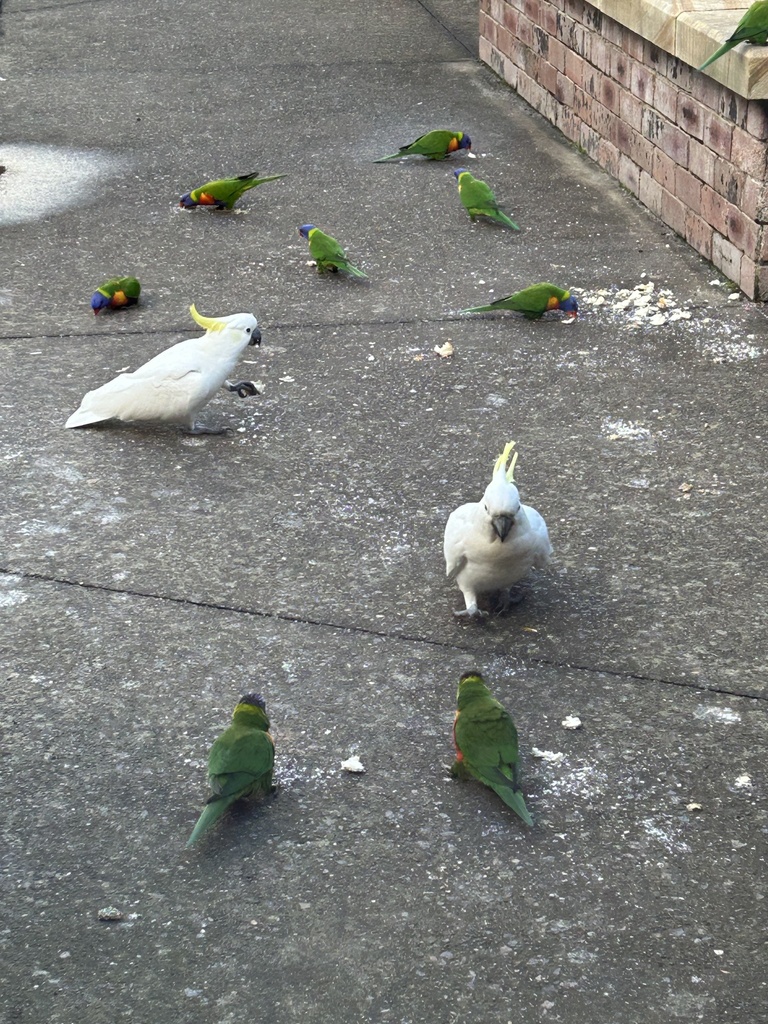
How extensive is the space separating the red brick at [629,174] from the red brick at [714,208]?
943 mm

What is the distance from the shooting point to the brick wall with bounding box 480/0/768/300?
5867mm

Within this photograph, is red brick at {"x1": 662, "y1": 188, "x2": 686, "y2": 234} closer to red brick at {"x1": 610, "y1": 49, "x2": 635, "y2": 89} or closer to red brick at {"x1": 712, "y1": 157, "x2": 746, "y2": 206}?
red brick at {"x1": 712, "y1": 157, "x2": 746, "y2": 206}

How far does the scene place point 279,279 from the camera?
6.36 meters

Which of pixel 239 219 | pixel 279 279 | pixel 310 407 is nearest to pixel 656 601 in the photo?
pixel 310 407

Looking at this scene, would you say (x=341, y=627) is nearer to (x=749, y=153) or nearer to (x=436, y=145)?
(x=749, y=153)

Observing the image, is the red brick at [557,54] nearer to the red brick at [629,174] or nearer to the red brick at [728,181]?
the red brick at [629,174]

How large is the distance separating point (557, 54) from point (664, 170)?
1.87 meters

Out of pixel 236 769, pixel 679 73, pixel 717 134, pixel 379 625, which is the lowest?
pixel 379 625

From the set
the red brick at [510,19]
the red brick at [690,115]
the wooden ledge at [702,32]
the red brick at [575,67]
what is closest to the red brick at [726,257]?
Result: the red brick at [690,115]

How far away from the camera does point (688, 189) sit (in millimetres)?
6516

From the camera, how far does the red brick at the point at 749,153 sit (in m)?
5.65

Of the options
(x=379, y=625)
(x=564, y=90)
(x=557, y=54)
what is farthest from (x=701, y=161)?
(x=379, y=625)

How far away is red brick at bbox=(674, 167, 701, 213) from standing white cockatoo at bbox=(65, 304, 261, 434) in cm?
266

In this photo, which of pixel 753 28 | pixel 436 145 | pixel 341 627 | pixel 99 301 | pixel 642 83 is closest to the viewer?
pixel 341 627
